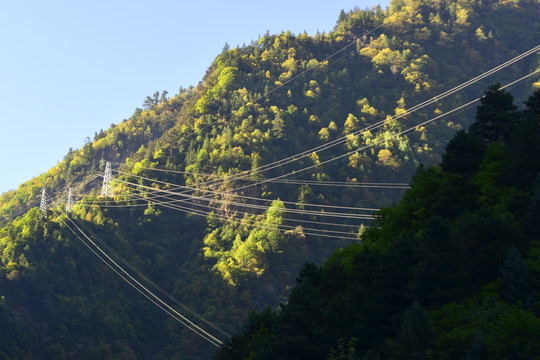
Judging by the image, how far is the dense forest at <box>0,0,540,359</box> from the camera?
146ft

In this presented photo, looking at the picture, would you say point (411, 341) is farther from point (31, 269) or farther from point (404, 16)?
point (404, 16)

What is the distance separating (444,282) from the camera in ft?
142

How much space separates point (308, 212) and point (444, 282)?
3338 inches

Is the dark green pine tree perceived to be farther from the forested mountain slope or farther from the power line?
the power line

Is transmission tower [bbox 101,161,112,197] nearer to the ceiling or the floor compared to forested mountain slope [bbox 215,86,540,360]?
nearer to the ceiling

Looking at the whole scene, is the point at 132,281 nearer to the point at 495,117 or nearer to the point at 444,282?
the point at 495,117

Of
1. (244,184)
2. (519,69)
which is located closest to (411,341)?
(244,184)

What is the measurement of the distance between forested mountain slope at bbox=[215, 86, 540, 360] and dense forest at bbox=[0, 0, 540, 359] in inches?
5.6

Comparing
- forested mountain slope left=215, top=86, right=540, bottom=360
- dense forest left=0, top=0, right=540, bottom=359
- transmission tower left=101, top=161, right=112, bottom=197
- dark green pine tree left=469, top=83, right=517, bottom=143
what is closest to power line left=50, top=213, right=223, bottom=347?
dense forest left=0, top=0, right=540, bottom=359

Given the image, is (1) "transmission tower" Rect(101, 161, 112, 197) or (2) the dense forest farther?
(1) "transmission tower" Rect(101, 161, 112, 197)

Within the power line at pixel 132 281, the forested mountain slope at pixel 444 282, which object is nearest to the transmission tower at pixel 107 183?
the power line at pixel 132 281

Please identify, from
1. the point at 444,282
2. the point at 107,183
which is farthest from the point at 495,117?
the point at 107,183

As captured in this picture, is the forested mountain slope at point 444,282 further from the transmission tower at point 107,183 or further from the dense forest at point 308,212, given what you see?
the transmission tower at point 107,183

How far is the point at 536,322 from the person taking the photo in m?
36.0
